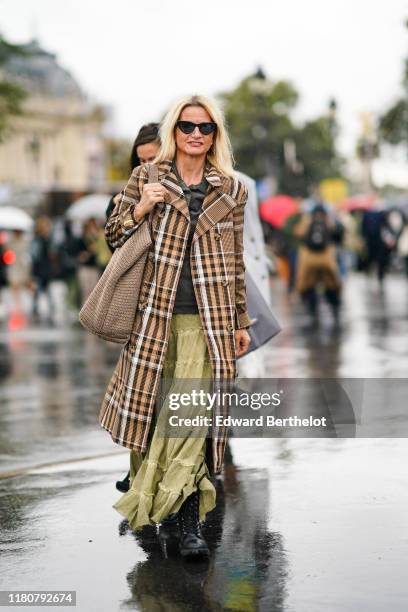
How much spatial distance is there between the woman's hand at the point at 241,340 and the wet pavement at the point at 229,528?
0.78m

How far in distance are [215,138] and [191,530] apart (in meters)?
1.65

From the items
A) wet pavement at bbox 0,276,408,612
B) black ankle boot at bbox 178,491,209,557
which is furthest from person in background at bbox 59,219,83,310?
black ankle boot at bbox 178,491,209,557

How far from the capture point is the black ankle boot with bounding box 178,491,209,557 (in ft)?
18.8

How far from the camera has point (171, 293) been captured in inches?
232

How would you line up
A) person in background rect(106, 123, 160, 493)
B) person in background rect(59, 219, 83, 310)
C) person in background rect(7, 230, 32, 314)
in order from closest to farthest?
person in background rect(106, 123, 160, 493) → person in background rect(59, 219, 83, 310) → person in background rect(7, 230, 32, 314)

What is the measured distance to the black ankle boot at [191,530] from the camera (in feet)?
18.8

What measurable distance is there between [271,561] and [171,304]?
112 centimetres

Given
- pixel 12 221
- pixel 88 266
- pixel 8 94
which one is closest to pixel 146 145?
pixel 88 266

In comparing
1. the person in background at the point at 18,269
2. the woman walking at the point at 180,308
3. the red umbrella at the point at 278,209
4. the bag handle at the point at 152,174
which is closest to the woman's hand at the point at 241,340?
the woman walking at the point at 180,308

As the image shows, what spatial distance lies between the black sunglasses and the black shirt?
22 cm

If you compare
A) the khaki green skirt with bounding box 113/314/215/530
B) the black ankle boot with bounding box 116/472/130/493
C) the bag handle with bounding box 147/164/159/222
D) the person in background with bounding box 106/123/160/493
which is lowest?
the black ankle boot with bounding box 116/472/130/493

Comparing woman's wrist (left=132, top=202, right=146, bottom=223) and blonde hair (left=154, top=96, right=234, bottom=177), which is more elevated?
blonde hair (left=154, top=96, right=234, bottom=177)

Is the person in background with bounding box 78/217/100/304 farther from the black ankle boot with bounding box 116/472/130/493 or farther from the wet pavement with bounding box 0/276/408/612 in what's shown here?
the black ankle boot with bounding box 116/472/130/493

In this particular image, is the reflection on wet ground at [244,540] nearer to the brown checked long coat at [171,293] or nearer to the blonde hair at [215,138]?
the brown checked long coat at [171,293]
